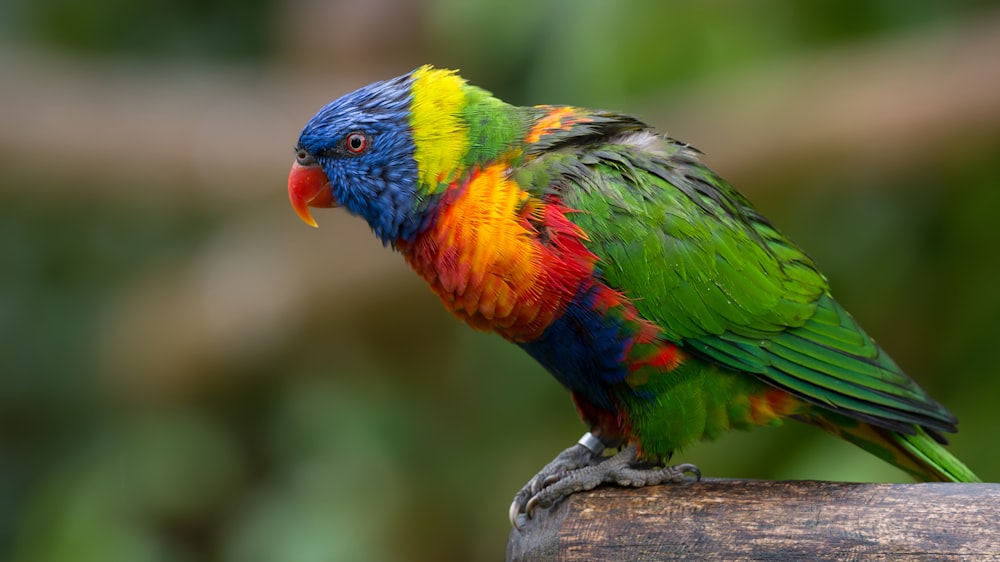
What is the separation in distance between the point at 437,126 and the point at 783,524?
1174mm

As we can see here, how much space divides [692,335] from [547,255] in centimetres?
38

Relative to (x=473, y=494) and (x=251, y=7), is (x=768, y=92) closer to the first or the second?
(x=473, y=494)

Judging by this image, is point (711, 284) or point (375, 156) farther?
point (375, 156)

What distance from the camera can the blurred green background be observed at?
419 centimetres

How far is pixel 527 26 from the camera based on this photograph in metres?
4.59

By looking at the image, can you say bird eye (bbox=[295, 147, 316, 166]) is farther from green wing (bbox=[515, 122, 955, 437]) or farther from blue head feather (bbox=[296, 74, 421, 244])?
green wing (bbox=[515, 122, 955, 437])

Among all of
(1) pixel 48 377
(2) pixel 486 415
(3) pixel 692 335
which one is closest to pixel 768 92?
(2) pixel 486 415

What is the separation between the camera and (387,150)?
2.45 metres

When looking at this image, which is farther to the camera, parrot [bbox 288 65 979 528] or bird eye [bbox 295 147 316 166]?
bird eye [bbox 295 147 316 166]

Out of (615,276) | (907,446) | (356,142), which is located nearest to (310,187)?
(356,142)

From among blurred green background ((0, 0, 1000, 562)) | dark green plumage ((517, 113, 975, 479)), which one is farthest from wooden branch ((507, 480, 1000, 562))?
blurred green background ((0, 0, 1000, 562))

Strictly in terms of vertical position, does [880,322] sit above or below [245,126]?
below

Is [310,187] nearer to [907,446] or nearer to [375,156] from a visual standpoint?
[375,156]

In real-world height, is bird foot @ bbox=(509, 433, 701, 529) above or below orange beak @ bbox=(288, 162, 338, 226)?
below
